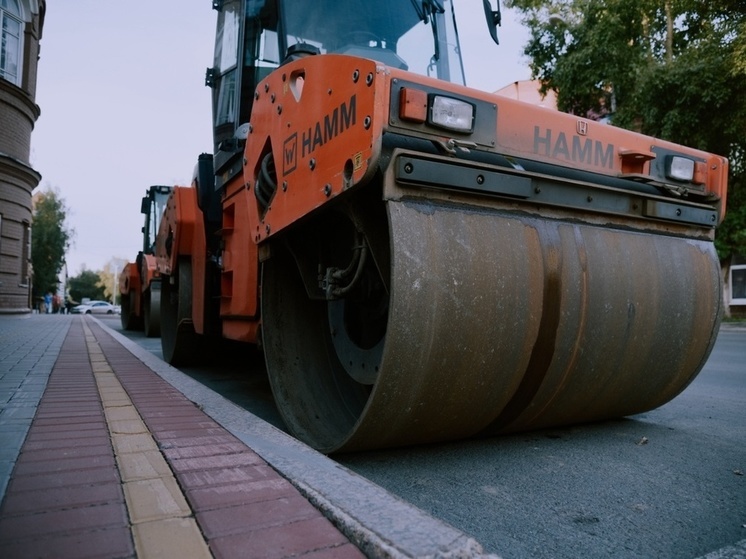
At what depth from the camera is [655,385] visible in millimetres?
3016

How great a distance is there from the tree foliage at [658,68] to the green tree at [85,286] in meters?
78.6

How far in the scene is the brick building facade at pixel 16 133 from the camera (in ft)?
53.5

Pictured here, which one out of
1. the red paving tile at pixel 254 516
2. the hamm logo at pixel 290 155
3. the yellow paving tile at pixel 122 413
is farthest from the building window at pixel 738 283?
the red paving tile at pixel 254 516

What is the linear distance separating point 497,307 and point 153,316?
9004 millimetres

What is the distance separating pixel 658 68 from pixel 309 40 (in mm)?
14561

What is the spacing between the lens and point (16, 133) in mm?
16656

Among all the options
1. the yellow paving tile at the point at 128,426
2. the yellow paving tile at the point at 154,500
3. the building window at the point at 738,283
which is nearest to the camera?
the yellow paving tile at the point at 154,500

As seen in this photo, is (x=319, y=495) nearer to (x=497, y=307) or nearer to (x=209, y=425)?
(x=497, y=307)

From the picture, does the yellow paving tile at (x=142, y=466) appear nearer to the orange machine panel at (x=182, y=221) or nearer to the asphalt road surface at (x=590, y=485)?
the asphalt road surface at (x=590, y=485)

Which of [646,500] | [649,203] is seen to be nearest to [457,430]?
[646,500]

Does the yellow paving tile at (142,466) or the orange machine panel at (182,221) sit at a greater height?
the orange machine panel at (182,221)

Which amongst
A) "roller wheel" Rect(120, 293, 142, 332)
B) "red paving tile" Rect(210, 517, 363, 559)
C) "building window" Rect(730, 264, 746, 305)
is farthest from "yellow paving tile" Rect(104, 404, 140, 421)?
"building window" Rect(730, 264, 746, 305)

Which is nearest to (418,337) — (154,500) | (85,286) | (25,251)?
(154,500)

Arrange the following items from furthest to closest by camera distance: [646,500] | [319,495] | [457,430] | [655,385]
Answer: [655,385], [457,430], [646,500], [319,495]
